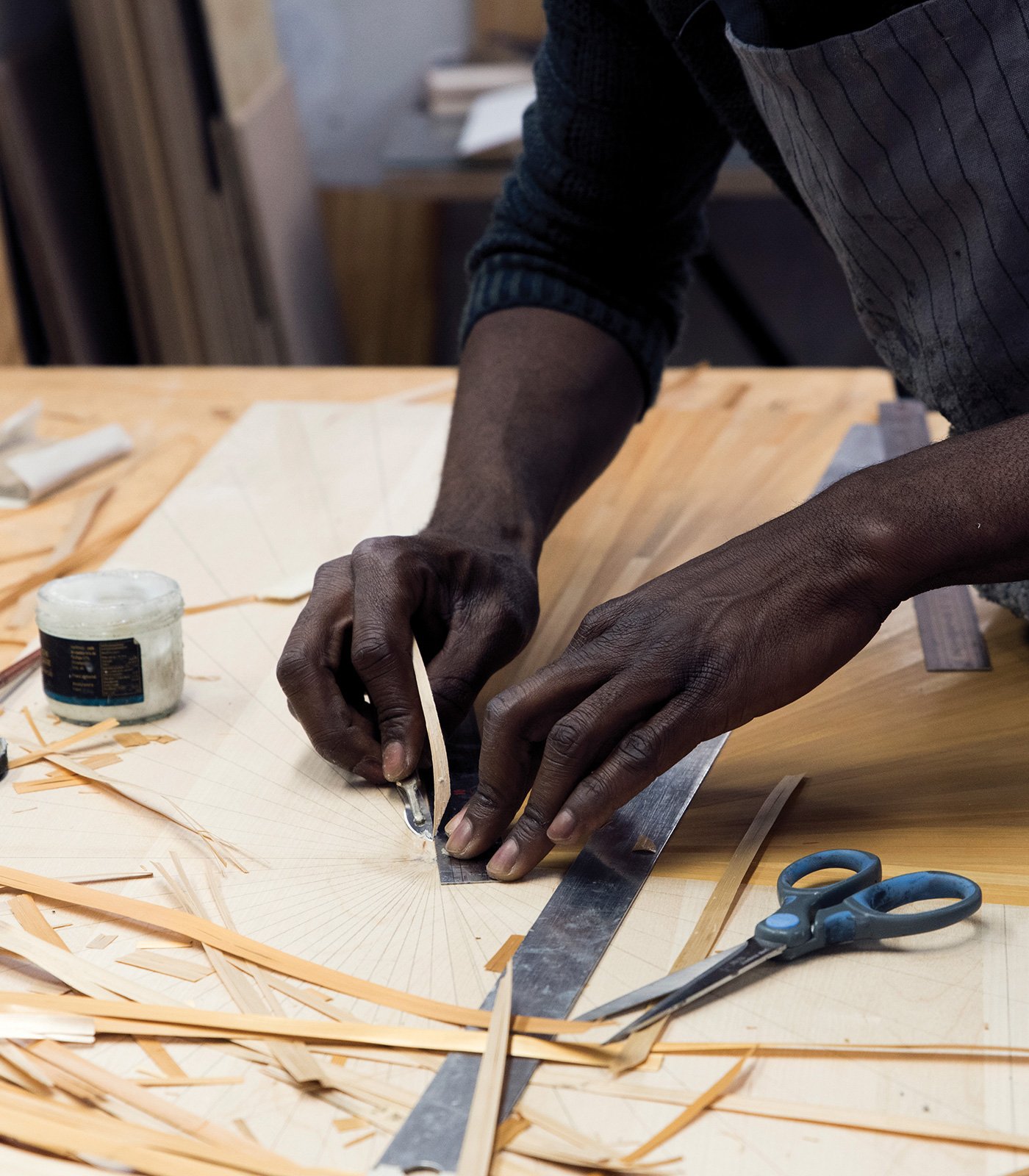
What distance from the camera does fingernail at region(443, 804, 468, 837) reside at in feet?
3.00

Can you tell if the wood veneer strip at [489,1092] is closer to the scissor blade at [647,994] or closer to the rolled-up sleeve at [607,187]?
the scissor blade at [647,994]

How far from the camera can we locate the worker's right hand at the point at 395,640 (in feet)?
3.31

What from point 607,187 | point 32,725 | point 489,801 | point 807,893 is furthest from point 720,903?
point 607,187

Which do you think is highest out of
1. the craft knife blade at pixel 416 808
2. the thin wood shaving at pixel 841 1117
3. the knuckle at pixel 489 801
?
the thin wood shaving at pixel 841 1117

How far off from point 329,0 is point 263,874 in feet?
12.0

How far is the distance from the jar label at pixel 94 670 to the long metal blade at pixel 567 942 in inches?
16.7

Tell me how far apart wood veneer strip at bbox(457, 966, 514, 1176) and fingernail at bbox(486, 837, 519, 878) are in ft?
0.38

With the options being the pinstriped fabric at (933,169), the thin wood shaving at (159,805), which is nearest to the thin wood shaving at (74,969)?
the thin wood shaving at (159,805)

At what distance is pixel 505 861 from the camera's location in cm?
88

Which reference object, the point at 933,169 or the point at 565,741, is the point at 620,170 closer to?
the point at 933,169

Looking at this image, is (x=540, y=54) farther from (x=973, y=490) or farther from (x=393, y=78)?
(x=393, y=78)

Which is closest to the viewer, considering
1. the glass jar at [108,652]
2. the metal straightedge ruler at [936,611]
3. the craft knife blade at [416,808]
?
the craft knife blade at [416,808]

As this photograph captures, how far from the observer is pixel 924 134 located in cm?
99

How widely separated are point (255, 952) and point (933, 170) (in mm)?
764
